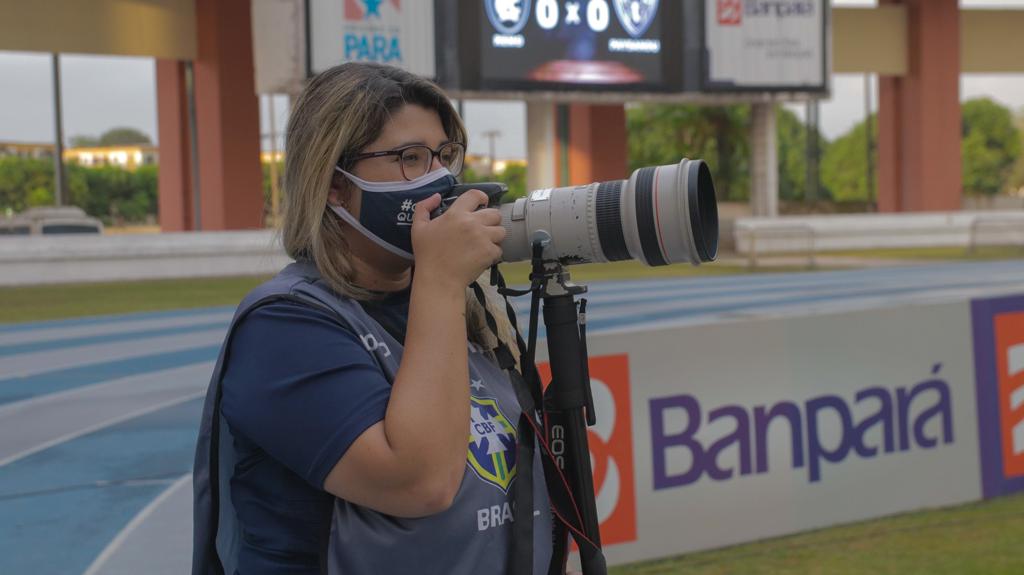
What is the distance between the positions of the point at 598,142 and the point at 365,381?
3083cm

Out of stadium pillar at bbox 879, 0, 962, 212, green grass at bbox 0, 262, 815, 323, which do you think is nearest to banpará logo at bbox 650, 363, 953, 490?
green grass at bbox 0, 262, 815, 323

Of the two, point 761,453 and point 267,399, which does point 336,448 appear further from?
point 761,453

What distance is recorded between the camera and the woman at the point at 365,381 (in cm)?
131

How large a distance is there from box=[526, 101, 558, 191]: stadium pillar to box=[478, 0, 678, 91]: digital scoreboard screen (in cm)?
379

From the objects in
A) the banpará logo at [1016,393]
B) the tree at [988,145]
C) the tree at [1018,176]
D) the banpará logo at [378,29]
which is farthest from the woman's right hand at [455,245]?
the tree at [1018,176]

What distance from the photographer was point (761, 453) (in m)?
4.55

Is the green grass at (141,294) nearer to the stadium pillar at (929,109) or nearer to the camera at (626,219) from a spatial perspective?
the camera at (626,219)

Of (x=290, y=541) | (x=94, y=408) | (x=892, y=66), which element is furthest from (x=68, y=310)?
(x=892, y=66)

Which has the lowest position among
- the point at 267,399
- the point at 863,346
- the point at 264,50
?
the point at 863,346

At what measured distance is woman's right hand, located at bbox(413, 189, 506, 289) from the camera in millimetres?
1397

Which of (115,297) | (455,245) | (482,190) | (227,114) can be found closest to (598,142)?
(227,114)

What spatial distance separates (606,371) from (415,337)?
2866mm

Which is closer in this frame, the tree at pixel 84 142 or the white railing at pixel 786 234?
the white railing at pixel 786 234

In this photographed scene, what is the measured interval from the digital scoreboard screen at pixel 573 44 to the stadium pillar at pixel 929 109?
10.5m
